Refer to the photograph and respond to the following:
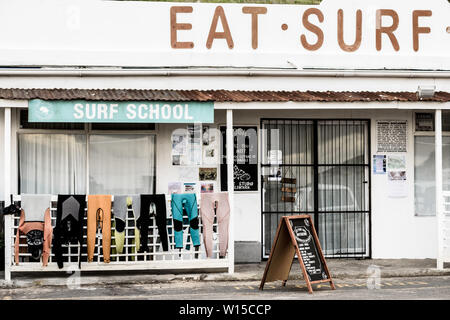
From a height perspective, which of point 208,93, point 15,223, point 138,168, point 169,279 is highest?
point 208,93

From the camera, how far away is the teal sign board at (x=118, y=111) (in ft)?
37.1

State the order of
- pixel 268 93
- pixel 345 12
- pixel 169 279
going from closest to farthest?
pixel 169 279 < pixel 268 93 < pixel 345 12

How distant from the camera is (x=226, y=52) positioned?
42.9 ft

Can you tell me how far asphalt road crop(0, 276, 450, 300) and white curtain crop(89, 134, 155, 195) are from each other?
2.07 meters

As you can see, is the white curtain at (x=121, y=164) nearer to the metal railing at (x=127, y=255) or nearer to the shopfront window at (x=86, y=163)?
the shopfront window at (x=86, y=163)

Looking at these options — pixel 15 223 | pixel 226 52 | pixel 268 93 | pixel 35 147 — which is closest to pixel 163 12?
pixel 226 52

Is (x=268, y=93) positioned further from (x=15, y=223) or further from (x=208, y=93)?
(x=15, y=223)

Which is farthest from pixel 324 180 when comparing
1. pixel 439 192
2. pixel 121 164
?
pixel 121 164

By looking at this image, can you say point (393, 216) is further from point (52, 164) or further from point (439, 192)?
point (52, 164)

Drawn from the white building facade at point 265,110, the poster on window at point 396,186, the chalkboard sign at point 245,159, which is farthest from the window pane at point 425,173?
the chalkboard sign at point 245,159

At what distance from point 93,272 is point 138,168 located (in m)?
2.00

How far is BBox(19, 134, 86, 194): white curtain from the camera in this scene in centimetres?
1248

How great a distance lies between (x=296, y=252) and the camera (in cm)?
1012

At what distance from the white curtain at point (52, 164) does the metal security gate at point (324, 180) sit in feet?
11.0
